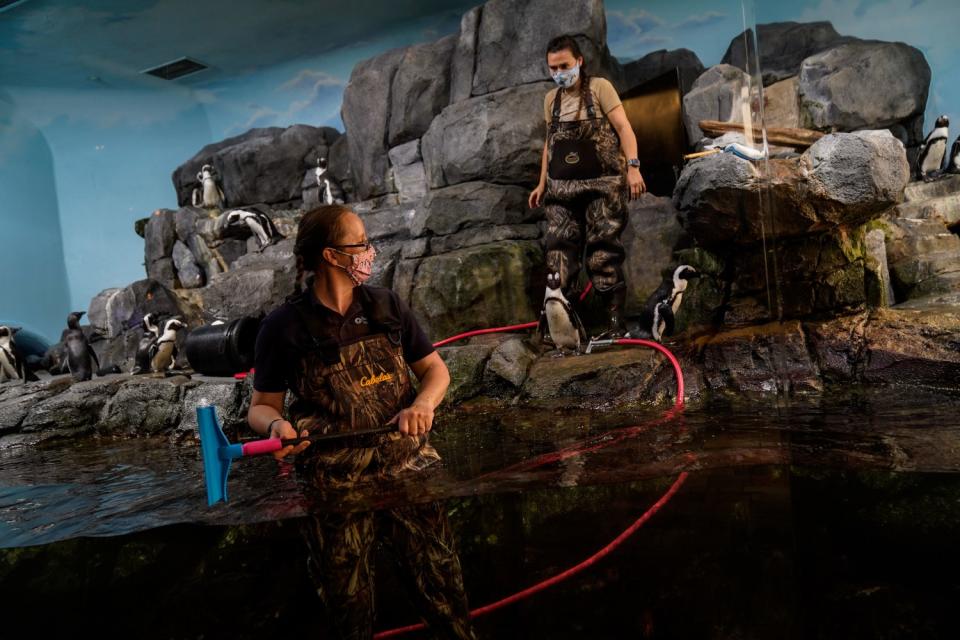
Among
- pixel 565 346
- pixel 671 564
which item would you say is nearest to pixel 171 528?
pixel 671 564

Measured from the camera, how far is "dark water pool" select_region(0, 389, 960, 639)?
171cm

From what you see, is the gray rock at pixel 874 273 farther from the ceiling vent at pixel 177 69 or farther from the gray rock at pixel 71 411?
the ceiling vent at pixel 177 69

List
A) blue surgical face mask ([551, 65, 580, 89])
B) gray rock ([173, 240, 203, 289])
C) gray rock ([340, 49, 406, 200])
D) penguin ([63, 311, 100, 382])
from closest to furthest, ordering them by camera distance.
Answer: blue surgical face mask ([551, 65, 580, 89]), penguin ([63, 311, 100, 382]), gray rock ([340, 49, 406, 200]), gray rock ([173, 240, 203, 289])

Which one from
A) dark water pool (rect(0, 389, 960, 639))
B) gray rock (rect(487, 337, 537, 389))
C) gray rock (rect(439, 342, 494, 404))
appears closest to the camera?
dark water pool (rect(0, 389, 960, 639))

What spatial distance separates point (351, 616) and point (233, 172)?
46.7 feet

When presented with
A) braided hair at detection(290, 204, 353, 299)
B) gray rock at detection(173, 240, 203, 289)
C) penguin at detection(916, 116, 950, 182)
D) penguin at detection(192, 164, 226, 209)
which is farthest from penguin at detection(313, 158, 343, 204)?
braided hair at detection(290, 204, 353, 299)

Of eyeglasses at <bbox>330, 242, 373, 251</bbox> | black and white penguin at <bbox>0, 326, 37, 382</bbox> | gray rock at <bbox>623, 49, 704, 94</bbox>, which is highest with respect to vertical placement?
gray rock at <bbox>623, 49, 704, 94</bbox>

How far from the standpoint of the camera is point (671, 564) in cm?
198

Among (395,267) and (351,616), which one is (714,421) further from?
(395,267)

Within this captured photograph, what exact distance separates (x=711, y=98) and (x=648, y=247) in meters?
3.11

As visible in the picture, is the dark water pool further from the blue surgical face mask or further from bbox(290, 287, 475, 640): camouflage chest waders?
the blue surgical face mask

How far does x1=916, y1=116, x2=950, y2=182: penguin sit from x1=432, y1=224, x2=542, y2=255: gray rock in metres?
5.82

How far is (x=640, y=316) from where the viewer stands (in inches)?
230

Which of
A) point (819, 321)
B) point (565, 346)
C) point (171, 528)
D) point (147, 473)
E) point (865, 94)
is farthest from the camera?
point (865, 94)
